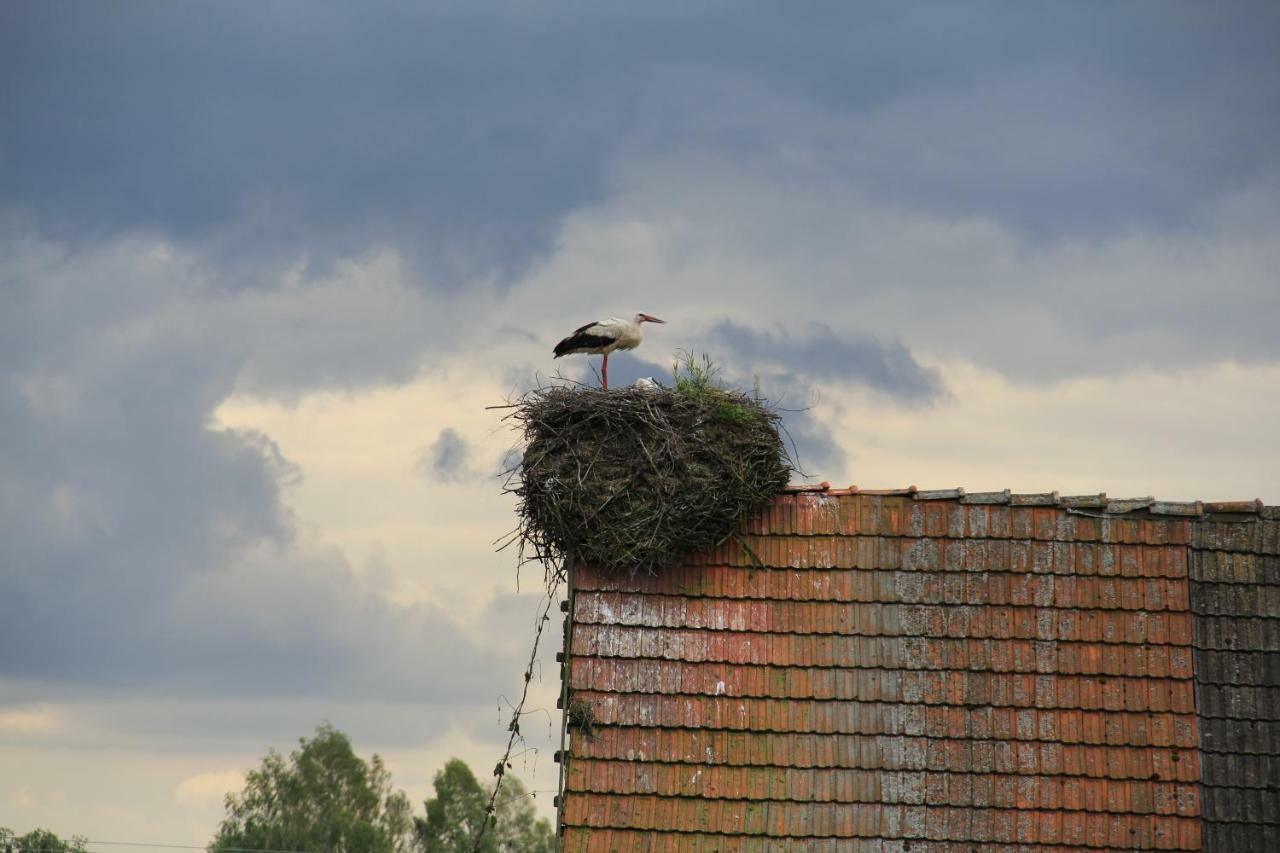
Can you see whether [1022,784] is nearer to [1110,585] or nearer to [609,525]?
[1110,585]

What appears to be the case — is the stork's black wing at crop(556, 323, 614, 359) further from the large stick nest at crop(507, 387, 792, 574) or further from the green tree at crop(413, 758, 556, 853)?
the green tree at crop(413, 758, 556, 853)

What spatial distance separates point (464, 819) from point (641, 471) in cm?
3477

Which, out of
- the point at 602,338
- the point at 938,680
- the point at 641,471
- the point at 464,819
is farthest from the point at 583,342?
the point at 464,819

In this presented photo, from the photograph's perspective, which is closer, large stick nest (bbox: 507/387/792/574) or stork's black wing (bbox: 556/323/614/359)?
large stick nest (bbox: 507/387/792/574)

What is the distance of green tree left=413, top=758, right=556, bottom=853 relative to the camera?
1753 inches

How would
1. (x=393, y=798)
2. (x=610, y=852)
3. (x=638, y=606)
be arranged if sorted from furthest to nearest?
(x=393, y=798)
(x=638, y=606)
(x=610, y=852)

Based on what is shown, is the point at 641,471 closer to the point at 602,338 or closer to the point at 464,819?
the point at 602,338

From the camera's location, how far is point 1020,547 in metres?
12.4

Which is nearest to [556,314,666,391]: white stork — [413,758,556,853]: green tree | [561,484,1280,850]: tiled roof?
[561,484,1280,850]: tiled roof

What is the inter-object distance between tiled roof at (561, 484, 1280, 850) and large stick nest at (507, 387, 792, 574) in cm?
33

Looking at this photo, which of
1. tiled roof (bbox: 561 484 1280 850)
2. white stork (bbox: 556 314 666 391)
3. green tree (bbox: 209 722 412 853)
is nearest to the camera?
tiled roof (bbox: 561 484 1280 850)

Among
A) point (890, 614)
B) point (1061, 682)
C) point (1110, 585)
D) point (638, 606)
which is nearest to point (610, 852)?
point (638, 606)

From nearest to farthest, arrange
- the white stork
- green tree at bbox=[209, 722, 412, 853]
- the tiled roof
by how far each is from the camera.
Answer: the tiled roof < the white stork < green tree at bbox=[209, 722, 412, 853]

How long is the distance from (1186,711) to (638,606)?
439 centimetres
